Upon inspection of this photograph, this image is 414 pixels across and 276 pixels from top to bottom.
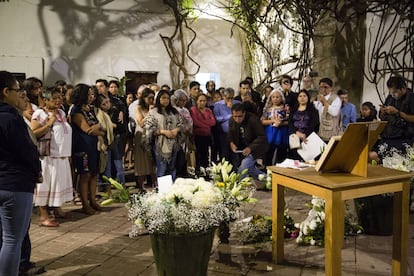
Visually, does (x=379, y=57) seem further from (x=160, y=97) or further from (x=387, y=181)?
(x=387, y=181)

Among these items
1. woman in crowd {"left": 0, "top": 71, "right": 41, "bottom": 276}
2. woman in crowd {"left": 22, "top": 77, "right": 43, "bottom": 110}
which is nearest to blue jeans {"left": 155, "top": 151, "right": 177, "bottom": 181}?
woman in crowd {"left": 22, "top": 77, "right": 43, "bottom": 110}

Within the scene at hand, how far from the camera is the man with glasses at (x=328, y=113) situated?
5.82 metres

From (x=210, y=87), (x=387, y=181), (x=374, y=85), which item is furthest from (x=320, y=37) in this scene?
(x=387, y=181)

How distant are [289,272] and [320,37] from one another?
5842mm

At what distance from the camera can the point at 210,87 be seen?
8250 millimetres

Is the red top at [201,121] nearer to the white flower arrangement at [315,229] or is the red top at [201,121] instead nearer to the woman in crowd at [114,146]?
the woman in crowd at [114,146]

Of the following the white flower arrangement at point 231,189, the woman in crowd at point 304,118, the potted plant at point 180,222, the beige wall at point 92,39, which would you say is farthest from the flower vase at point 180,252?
the beige wall at point 92,39

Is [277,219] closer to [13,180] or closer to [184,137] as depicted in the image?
[13,180]

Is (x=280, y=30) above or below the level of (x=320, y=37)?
above

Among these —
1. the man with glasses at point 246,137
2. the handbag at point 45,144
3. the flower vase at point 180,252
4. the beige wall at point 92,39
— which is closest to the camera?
the flower vase at point 180,252

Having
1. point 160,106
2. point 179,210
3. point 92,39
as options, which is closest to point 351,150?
point 179,210

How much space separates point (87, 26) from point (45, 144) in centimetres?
652

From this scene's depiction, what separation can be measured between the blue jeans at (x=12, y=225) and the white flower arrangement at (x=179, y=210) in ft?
2.20

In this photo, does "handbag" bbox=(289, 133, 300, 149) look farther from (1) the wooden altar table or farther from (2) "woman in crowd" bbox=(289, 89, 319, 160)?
(1) the wooden altar table
